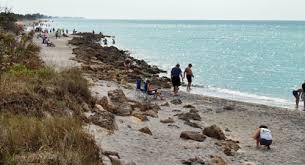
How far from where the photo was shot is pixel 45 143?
6488 millimetres

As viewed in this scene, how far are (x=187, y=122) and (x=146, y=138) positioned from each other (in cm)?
368

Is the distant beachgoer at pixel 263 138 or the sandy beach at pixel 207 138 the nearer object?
the sandy beach at pixel 207 138

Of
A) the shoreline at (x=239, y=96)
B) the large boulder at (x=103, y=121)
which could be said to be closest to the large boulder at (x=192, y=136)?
the large boulder at (x=103, y=121)

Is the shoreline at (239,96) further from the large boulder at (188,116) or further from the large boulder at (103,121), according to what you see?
the large boulder at (103,121)

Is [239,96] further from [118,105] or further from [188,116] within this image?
[118,105]

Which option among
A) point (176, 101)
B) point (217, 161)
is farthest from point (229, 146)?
point (176, 101)

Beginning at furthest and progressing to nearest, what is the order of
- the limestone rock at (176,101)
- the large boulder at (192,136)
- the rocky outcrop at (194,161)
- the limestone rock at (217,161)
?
the limestone rock at (176,101) < the large boulder at (192,136) < the limestone rock at (217,161) < the rocky outcrop at (194,161)

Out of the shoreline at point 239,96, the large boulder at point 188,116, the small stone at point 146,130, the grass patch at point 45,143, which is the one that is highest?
the grass patch at point 45,143

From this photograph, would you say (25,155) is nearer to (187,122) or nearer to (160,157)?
(160,157)

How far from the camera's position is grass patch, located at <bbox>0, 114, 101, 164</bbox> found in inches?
234

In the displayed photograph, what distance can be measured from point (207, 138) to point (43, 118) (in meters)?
5.90

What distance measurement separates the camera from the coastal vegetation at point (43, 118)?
6.14 metres

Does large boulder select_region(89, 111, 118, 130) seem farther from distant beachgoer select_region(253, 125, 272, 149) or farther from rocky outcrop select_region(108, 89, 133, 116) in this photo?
distant beachgoer select_region(253, 125, 272, 149)

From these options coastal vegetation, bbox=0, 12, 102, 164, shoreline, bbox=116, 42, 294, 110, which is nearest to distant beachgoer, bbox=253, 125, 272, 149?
coastal vegetation, bbox=0, 12, 102, 164
